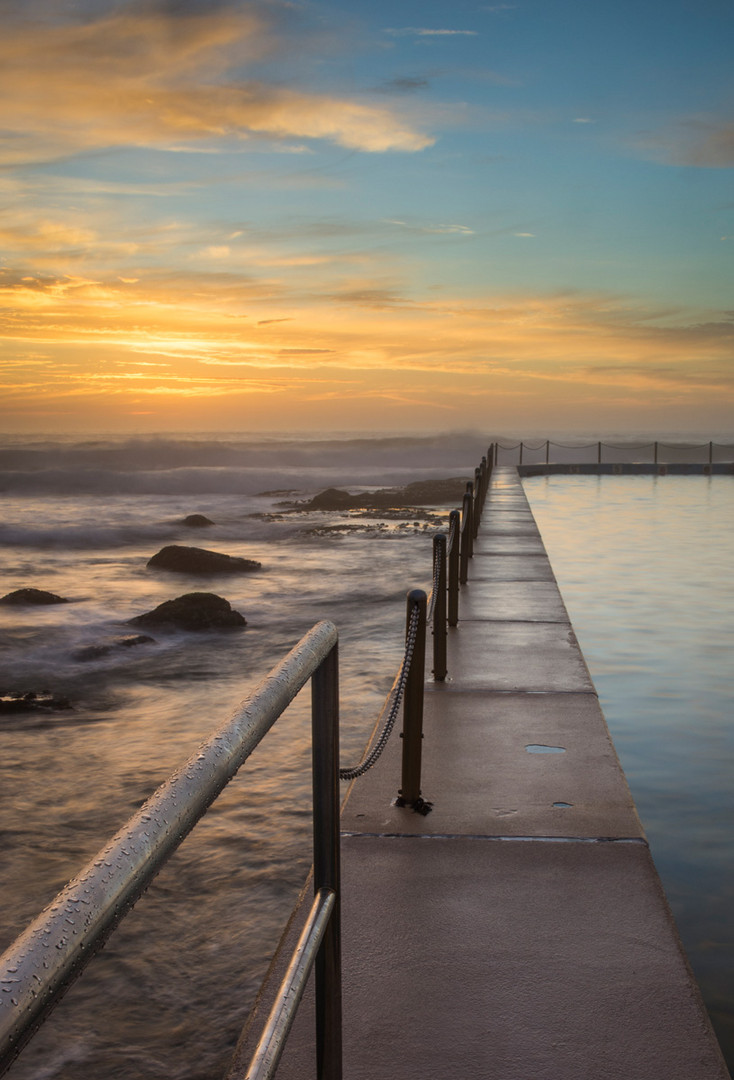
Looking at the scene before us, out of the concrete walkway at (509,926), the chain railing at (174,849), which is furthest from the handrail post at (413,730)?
the chain railing at (174,849)

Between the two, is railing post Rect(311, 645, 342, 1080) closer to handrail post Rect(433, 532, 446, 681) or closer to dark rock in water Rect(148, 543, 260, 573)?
handrail post Rect(433, 532, 446, 681)

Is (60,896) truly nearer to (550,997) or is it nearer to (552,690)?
(550,997)

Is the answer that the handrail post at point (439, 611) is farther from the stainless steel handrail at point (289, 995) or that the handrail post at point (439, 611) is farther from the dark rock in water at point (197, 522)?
the dark rock in water at point (197, 522)

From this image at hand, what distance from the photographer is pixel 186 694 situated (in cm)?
1120

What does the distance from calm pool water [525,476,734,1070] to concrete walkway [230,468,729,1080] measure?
677 millimetres

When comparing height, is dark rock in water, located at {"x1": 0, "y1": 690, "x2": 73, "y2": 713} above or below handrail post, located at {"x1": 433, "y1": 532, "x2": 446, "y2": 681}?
below

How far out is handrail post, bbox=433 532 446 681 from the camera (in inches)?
237

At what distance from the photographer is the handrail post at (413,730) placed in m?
4.08

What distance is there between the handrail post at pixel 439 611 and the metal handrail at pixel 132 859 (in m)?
4.21

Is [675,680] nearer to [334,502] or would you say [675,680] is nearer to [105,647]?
[105,647]

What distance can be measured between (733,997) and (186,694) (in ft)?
27.5

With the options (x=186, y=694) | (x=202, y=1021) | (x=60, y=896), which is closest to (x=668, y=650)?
(x=186, y=694)

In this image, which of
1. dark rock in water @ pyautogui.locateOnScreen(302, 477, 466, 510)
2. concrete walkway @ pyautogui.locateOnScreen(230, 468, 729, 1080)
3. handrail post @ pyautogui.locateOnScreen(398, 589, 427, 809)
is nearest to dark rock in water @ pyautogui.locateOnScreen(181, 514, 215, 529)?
dark rock in water @ pyautogui.locateOnScreen(302, 477, 466, 510)

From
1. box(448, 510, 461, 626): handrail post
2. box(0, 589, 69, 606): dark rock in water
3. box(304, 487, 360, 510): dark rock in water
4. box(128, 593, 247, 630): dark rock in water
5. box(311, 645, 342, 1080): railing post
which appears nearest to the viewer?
box(311, 645, 342, 1080): railing post
